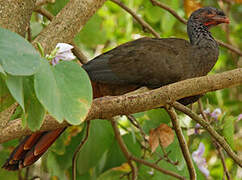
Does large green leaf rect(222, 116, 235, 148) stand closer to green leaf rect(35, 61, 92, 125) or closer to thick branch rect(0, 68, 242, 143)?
thick branch rect(0, 68, 242, 143)

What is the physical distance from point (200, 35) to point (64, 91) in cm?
145

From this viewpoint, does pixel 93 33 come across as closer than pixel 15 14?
No

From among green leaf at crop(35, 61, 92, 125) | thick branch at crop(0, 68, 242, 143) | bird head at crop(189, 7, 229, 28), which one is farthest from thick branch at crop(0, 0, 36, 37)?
bird head at crop(189, 7, 229, 28)

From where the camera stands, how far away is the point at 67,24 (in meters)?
1.48

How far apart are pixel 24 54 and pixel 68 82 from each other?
0.43ft

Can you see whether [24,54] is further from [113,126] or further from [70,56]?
A: [113,126]

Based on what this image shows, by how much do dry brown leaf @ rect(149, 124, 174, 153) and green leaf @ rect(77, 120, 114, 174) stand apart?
0.33 metres

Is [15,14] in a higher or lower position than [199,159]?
higher

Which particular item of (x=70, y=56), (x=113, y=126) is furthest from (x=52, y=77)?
(x=113, y=126)

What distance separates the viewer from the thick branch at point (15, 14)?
1341 mm

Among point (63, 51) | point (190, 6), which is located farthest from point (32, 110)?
point (190, 6)

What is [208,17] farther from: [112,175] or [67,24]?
[67,24]

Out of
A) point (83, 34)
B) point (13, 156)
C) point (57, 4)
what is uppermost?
point (57, 4)

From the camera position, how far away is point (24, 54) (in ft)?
2.89
